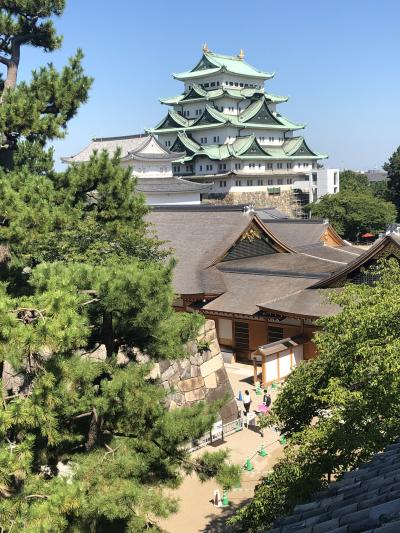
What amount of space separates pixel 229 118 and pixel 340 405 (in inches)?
1887

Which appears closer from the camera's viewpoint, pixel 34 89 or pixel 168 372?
pixel 34 89

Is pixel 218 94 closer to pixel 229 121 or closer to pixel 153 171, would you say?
pixel 229 121

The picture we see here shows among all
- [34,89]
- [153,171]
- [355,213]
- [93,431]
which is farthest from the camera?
[153,171]

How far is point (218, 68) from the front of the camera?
54250mm

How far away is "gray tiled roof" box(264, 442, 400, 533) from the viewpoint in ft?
10.7

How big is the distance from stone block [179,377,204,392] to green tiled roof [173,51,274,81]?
149 ft

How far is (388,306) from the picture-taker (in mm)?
7023

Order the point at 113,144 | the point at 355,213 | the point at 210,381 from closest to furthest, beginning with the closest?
the point at 210,381 → the point at 355,213 → the point at 113,144

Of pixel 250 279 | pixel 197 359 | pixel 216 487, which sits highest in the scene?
pixel 250 279

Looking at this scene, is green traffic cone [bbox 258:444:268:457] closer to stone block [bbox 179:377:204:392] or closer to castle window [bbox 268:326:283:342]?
stone block [bbox 179:377:204:392]

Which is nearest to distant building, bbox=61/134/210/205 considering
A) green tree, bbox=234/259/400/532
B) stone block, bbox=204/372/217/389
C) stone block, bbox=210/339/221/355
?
stone block, bbox=210/339/221/355

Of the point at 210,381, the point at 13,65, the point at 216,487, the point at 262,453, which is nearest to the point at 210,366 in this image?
the point at 210,381

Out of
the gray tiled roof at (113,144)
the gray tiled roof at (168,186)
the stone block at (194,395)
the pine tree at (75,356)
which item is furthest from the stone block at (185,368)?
the gray tiled roof at (113,144)

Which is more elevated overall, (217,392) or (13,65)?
(13,65)
